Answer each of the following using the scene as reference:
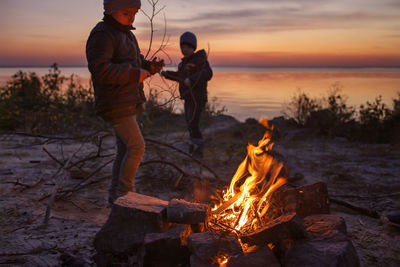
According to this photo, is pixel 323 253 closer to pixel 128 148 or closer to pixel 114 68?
pixel 128 148

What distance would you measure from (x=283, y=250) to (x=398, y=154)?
5222 millimetres

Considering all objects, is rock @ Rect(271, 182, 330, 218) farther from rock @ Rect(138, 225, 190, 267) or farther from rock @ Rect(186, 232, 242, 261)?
rock @ Rect(138, 225, 190, 267)

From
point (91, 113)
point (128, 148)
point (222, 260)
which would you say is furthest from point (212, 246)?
point (91, 113)

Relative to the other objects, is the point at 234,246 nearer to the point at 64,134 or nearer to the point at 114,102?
the point at 114,102

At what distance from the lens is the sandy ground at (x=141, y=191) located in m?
3.04

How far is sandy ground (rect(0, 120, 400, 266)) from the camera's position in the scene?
304 centimetres

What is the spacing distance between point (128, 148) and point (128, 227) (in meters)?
0.99

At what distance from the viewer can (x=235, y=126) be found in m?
9.52

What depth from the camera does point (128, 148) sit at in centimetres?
353

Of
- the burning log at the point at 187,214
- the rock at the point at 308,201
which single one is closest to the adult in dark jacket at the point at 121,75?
the burning log at the point at 187,214

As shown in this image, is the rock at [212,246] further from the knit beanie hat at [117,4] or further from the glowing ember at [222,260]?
the knit beanie hat at [117,4]

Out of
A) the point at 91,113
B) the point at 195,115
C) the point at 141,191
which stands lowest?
the point at 141,191

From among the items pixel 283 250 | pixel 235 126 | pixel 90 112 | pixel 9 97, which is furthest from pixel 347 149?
pixel 9 97

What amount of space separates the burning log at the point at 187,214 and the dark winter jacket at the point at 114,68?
1.16 meters
